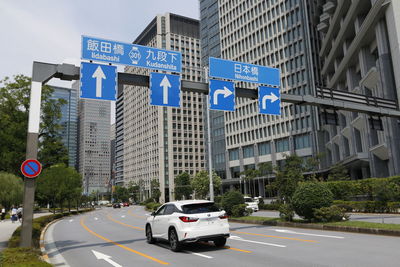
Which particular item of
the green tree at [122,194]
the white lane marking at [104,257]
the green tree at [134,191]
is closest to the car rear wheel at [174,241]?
the white lane marking at [104,257]

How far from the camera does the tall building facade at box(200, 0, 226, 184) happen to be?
95375 millimetres

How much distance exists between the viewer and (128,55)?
1453 cm

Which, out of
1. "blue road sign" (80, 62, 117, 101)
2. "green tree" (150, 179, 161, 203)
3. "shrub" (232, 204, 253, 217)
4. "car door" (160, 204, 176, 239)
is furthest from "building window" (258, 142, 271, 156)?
"car door" (160, 204, 176, 239)

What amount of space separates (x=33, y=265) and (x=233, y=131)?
279 ft

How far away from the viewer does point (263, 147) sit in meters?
82.5

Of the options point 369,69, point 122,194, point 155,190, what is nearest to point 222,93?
point 369,69

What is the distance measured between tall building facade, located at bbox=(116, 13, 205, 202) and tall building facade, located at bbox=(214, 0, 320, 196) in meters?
43.5

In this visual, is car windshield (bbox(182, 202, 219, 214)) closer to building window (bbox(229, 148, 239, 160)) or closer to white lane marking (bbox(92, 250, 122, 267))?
white lane marking (bbox(92, 250, 122, 267))

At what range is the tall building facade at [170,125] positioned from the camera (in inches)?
5221

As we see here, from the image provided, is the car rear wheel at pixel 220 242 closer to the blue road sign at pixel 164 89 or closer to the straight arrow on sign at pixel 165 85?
the blue road sign at pixel 164 89

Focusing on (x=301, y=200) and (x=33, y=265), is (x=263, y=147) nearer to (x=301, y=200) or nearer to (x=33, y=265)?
(x=301, y=200)

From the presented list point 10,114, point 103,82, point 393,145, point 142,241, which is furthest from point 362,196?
point 10,114

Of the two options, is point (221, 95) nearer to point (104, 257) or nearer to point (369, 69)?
point (104, 257)

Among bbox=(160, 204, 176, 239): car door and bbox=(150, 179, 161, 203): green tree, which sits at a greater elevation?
bbox=(150, 179, 161, 203): green tree
